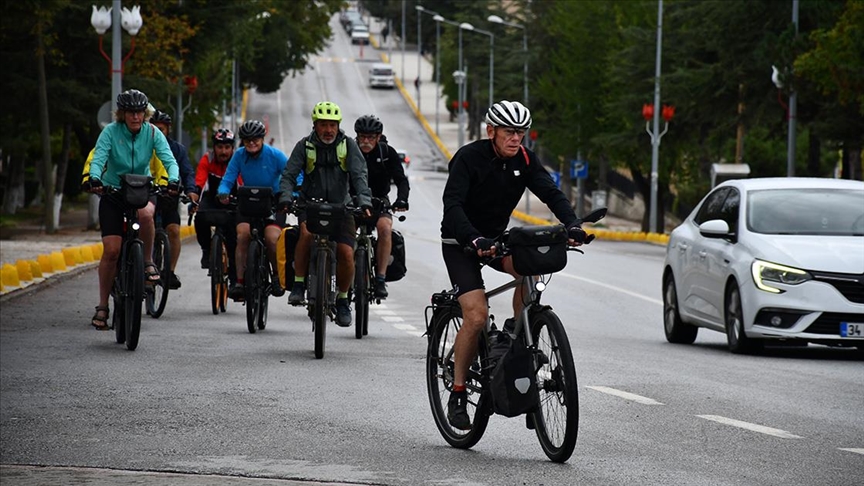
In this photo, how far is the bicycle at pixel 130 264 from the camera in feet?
47.4

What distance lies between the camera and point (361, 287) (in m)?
16.2

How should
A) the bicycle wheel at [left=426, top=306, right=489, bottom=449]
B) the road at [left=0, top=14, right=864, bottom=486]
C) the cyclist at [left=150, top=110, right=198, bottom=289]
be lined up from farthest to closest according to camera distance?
the cyclist at [left=150, top=110, right=198, bottom=289]
the bicycle wheel at [left=426, top=306, right=489, bottom=449]
the road at [left=0, top=14, right=864, bottom=486]

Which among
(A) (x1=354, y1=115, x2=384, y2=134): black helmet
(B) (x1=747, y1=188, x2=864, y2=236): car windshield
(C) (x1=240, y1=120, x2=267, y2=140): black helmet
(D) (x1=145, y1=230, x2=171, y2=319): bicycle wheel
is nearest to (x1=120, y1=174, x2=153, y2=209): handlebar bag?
(C) (x1=240, y1=120, x2=267, y2=140): black helmet

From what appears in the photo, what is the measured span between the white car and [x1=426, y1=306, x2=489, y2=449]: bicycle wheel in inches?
231

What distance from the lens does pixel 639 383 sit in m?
13.0

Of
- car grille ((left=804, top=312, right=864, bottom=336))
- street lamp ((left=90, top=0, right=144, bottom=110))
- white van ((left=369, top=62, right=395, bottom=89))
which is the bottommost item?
car grille ((left=804, top=312, right=864, bottom=336))

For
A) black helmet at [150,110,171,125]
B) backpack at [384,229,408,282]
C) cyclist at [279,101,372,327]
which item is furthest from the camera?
black helmet at [150,110,171,125]

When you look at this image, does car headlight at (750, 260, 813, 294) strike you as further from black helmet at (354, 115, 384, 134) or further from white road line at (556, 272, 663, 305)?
white road line at (556, 272, 663, 305)

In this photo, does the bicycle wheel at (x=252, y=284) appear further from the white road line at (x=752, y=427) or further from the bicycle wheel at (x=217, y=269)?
the white road line at (x=752, y=427)

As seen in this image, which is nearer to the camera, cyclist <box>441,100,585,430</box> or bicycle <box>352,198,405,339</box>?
cyclist <box>441,100,585,430</box>

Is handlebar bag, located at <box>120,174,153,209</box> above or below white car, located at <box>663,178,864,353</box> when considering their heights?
above

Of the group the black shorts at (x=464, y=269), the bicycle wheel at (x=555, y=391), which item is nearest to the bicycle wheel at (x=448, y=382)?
the black shorts at (x=464, y=269)

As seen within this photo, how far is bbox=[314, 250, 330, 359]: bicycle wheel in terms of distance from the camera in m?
14.2

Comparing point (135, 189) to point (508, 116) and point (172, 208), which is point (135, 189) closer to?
point (172, 208)
